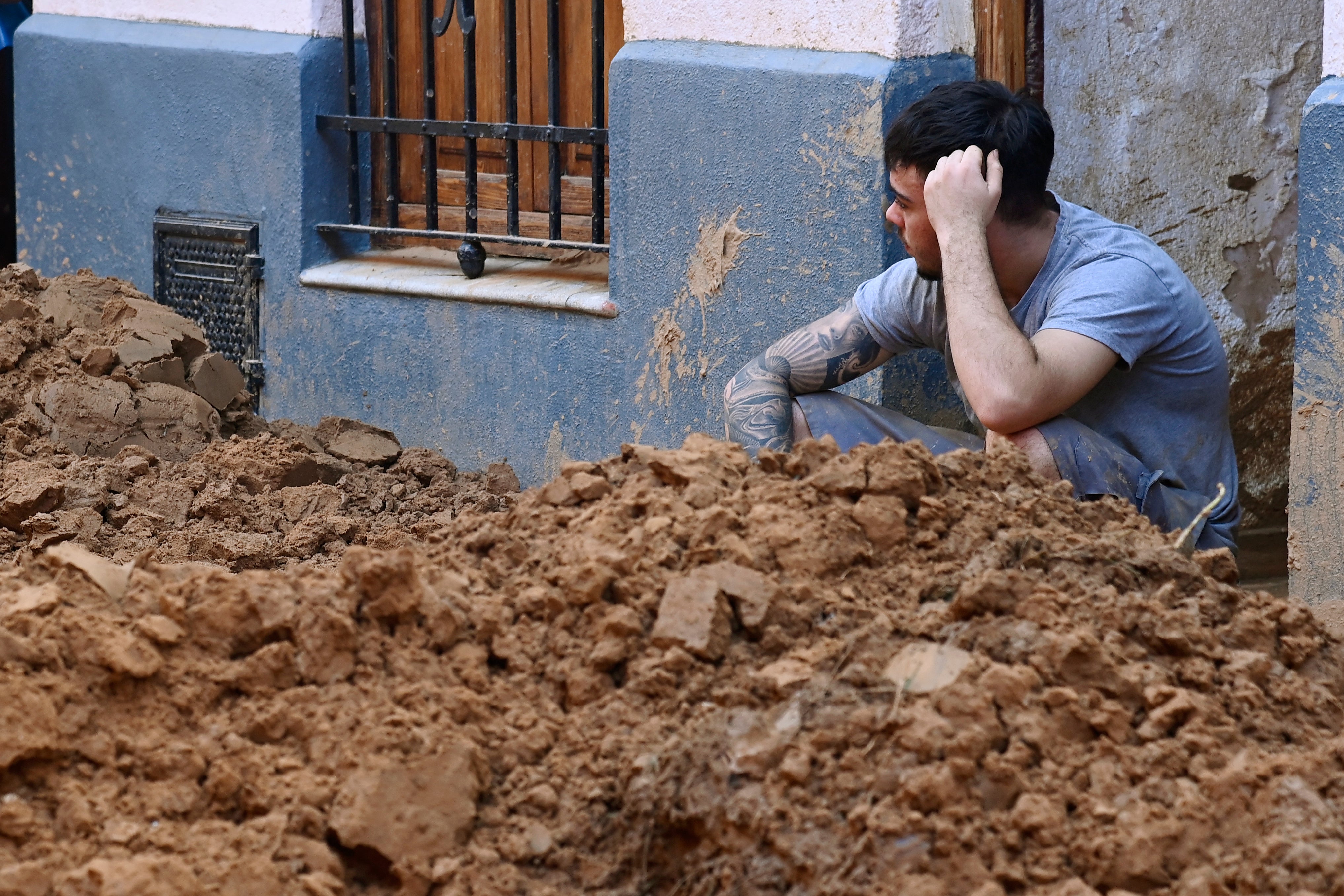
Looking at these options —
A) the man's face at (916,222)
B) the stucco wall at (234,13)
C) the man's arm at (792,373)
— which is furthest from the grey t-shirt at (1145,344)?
the stucco wall at (234,13)

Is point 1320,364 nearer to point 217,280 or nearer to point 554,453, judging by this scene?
point 554,453

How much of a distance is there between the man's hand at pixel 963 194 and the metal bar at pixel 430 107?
229cm

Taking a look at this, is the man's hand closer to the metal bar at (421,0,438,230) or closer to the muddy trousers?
the muddy trousers

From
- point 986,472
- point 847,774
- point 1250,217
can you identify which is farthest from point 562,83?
point 847,774

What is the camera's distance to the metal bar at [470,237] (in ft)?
15.9

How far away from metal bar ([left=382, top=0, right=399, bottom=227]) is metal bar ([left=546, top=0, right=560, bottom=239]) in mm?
657

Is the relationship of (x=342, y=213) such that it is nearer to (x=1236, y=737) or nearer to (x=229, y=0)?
(x=229, y=0)

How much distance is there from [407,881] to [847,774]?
1.98 feet

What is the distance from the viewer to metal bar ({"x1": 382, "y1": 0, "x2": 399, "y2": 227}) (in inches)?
209

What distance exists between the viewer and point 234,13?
5477 millimetres

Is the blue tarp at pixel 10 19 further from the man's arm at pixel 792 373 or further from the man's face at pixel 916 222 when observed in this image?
the man's face at pixel 916 222

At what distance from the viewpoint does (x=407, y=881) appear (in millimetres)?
1999

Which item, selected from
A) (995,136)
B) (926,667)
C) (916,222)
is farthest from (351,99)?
(926,667)

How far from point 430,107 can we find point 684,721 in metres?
3.49
